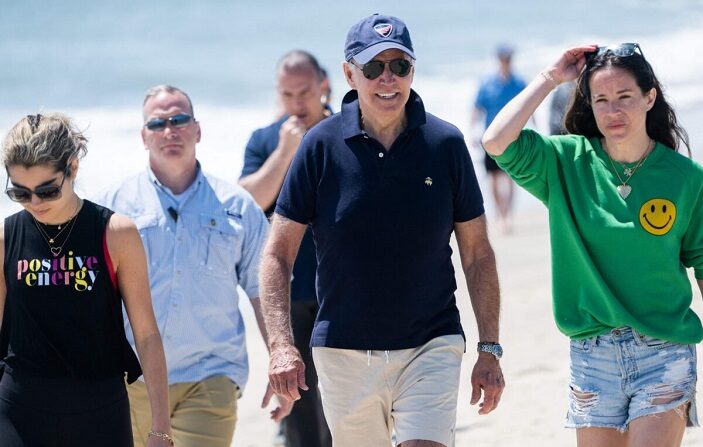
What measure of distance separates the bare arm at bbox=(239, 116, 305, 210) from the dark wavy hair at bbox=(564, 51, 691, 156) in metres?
1.88

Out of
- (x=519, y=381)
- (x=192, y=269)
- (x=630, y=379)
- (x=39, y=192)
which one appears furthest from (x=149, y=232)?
(x=519, y=381)

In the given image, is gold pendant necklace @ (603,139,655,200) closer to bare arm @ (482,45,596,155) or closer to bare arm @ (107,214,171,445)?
bare arm @ (482,45,596,155)

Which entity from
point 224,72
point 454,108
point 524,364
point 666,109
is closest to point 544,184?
point 666,109

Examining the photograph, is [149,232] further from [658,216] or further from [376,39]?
[658,216]

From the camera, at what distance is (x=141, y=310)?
185 inches

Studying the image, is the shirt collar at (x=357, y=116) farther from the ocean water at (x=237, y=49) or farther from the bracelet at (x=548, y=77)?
the ocean water at (x=237, y=49)

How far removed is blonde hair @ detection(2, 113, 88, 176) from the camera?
4488mm

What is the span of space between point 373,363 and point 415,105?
988 mm

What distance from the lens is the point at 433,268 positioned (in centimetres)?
485

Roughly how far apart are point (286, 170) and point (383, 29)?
2.02 metres

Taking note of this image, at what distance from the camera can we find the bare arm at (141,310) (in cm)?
466

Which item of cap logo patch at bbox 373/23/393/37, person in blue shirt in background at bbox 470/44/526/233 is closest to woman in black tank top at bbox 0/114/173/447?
cap logo patch at bbox 373/23/393/37

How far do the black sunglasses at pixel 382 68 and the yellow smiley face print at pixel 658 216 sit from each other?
1.02 meters

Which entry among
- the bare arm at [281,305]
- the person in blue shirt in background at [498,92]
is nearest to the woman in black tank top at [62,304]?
the bare arm at [281,305]
